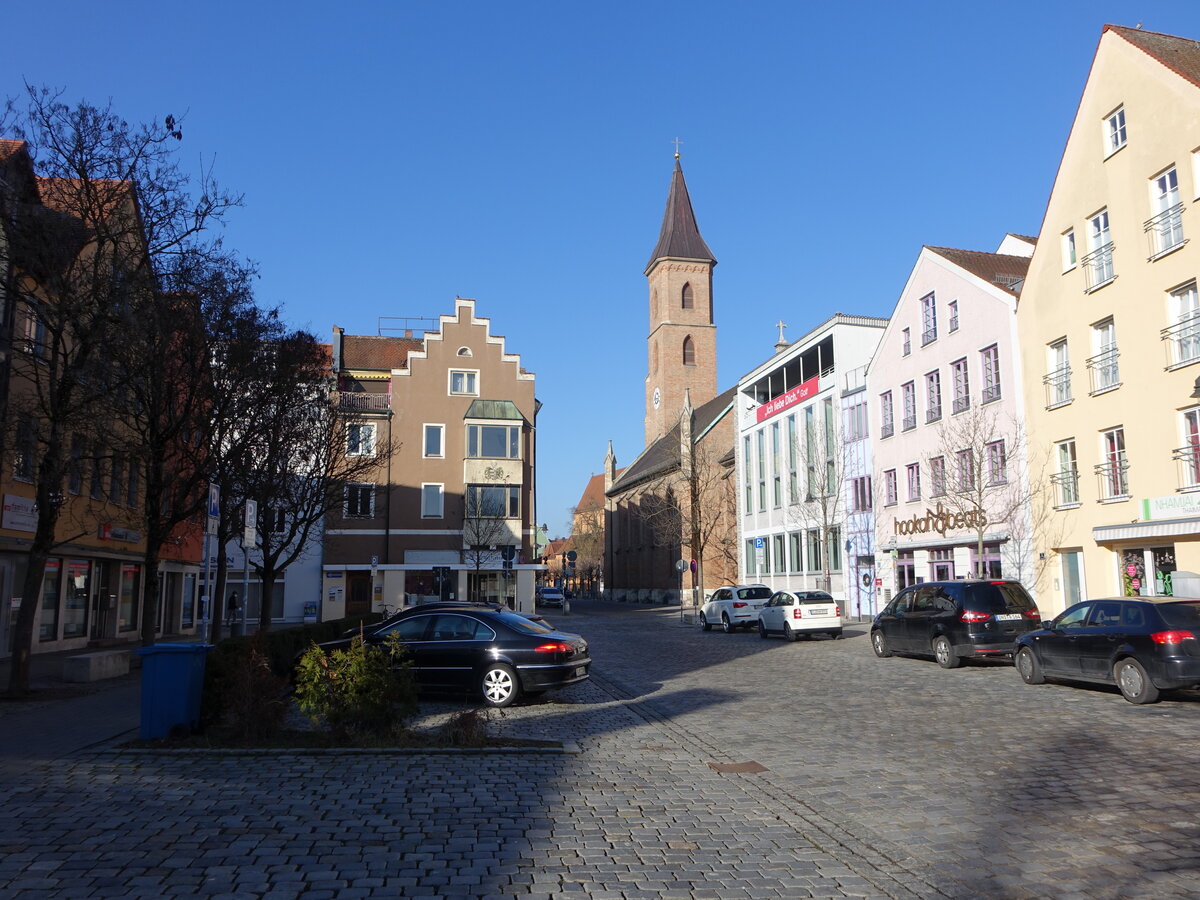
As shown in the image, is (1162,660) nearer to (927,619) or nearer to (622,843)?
(927,619)

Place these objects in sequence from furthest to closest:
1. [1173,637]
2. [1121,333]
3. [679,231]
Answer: [679,231], [1121,333], [1173,637]

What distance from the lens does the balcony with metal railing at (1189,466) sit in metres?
23.5

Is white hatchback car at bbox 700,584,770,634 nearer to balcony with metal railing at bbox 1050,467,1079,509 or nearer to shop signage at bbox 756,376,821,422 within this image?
balcony with metal railing at bbox 1050,467,1079,509

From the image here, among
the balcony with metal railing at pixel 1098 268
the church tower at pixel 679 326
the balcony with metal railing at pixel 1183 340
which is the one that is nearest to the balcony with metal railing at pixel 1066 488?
the balcony with metal railing at pixel 1183 340

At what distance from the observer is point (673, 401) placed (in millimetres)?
90438

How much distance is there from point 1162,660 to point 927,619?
711cm

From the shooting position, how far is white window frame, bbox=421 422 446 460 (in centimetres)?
5097

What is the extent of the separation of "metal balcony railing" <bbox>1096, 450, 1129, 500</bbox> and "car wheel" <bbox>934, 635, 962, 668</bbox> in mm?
9665

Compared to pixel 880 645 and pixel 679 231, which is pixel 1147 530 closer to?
pixel 880 645

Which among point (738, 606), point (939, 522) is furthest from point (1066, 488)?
point (738, 606)

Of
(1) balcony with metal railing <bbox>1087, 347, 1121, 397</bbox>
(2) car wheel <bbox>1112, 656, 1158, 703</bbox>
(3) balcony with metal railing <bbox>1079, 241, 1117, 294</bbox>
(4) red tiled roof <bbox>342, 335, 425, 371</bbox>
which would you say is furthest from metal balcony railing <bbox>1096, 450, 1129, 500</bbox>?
(4) red tiled roof <bbox>342, 335, 425, 371</bbox>

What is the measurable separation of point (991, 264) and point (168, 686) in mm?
35025

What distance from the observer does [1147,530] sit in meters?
24.7

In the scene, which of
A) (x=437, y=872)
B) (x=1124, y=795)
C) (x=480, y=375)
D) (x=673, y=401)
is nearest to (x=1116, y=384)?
(x=1124, y=795)
